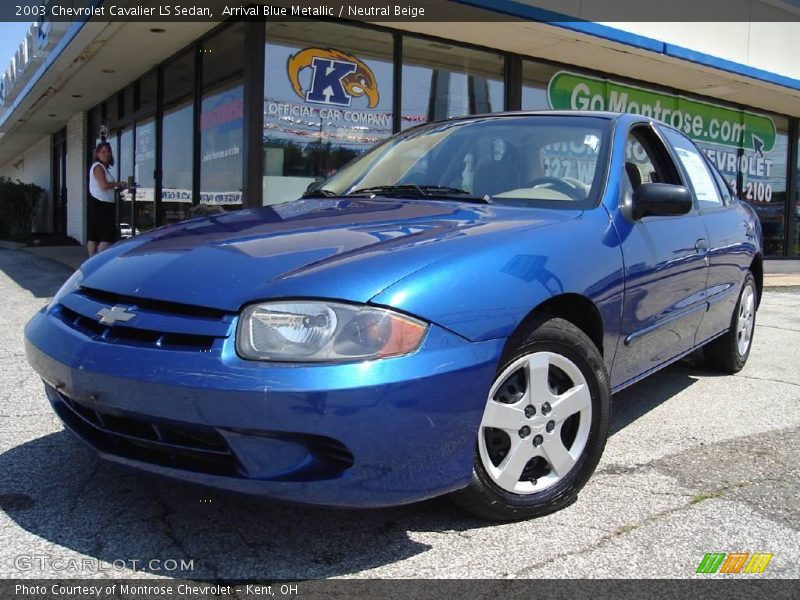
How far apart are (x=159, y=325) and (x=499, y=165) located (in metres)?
1.84

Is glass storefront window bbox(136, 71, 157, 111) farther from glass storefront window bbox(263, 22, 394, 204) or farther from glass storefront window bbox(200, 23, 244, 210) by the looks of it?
glass storefront window bbox(263, 22, 394, 204)

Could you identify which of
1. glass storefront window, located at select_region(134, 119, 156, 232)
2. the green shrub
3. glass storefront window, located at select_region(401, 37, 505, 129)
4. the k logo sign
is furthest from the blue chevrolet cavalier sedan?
the green shrub

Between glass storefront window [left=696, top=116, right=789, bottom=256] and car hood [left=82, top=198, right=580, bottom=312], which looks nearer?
car hood [left=82, top=198, right=580, bottom=312]

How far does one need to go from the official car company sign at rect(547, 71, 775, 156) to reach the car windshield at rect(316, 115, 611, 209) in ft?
25.0

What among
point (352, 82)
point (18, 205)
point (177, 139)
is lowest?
point (18, 205)

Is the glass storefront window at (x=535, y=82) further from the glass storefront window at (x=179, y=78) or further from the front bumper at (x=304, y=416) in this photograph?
the front bumper at (x=304, y=416)

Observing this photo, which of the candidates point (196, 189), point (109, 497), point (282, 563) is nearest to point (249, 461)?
point (282, 563)

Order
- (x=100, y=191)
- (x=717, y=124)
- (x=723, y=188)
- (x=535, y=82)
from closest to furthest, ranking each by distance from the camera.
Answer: (x=723, y=188), (x=100, y=191), (x=535, y=82), (x=717, y=124)

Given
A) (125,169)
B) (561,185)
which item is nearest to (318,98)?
(561,185)

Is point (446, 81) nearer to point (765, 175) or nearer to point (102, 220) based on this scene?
point (102, 220)

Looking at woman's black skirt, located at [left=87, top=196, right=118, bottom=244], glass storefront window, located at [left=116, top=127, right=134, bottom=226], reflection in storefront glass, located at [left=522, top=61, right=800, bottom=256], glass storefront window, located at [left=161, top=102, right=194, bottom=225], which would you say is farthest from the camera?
glass storefront window, located at [left=116, top=127, right=134, bottom=226]

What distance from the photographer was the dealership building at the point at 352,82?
8078mm

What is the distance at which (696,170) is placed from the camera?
4.21 meters

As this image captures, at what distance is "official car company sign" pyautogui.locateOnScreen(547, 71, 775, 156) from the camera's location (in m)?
10.8
